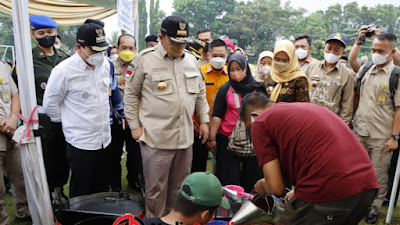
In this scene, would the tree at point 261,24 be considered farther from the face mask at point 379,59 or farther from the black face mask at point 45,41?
the black face mask at point 45,41

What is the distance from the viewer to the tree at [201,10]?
6116 centimetres

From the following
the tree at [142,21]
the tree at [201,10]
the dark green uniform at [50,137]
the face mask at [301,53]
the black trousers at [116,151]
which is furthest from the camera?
the tree at [201,10]

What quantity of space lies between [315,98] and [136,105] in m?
2.05

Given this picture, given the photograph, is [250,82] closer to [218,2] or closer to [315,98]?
[315,98]

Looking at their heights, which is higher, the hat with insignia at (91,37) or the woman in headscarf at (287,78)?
the hat with insignia at (91,37)

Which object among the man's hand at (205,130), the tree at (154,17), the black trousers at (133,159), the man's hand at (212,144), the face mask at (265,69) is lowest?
the tree at (154,17)

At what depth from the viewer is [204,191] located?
1.65 metres

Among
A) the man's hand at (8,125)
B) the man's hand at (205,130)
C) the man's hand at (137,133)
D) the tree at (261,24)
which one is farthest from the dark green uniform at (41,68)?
the tree at (261,24)

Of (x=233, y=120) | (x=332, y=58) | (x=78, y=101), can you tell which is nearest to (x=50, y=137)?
(x=78, y=101)

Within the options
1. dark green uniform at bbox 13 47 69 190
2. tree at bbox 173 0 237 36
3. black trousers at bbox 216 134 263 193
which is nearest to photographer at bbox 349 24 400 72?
black trousers at bbox 216 134 263 193

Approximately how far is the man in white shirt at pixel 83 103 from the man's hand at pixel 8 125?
289mm

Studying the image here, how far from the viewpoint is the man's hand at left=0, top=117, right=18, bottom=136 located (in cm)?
262

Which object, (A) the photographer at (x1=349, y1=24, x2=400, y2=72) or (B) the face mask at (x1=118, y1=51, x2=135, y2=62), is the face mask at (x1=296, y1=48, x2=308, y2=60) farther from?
(B) the face mask at (x1=118, y1=51, x2=135, y2=62)

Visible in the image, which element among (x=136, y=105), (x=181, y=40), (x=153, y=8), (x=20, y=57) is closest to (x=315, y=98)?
(x=181, y=40)
